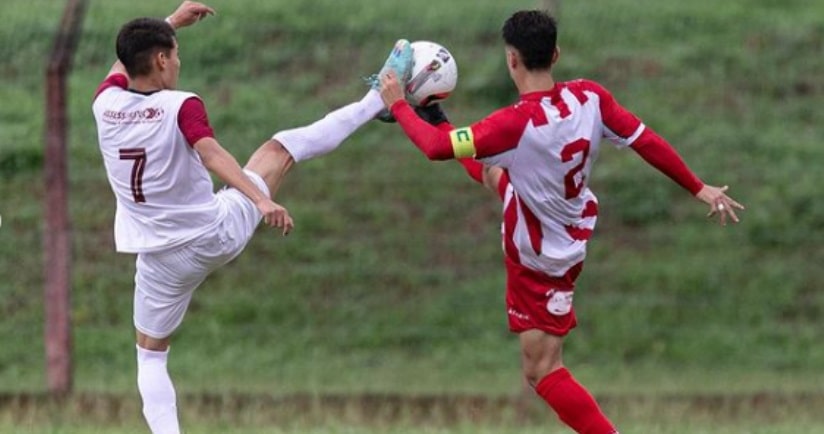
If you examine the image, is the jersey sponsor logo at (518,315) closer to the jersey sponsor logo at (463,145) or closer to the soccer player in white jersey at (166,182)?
the jersey sponsor logo at (463,145)

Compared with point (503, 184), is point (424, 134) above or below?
above

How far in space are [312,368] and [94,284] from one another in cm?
175

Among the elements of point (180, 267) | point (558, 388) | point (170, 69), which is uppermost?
point (170, 69)

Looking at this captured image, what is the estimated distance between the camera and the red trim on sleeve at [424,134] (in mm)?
7609

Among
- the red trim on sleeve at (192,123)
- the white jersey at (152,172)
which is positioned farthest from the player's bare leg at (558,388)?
the red trim on sleeve at (192,123)

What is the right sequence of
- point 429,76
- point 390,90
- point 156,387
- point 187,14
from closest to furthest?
point 390,90 < point 156,387 < point 429,76 < point 187,14

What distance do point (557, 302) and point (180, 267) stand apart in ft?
5.64

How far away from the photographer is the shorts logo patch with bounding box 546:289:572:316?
8.08 metres

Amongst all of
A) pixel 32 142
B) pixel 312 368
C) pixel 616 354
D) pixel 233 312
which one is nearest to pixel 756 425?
pixel 616 354

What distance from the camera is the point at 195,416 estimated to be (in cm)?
1140

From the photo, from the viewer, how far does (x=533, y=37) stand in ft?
25.0

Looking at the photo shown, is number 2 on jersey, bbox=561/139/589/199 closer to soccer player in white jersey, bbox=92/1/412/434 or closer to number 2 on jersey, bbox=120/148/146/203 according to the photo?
soccer player in white jersey, bbox=92/1/412/434

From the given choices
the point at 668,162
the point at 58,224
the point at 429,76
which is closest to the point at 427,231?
the point at 58,224

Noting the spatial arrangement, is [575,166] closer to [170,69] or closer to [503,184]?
[503,184]
